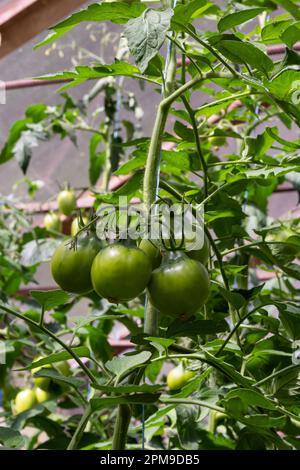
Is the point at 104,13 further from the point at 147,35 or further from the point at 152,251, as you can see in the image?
the point at 152,251

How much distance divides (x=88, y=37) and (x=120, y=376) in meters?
1.86

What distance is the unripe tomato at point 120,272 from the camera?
2.27 feet

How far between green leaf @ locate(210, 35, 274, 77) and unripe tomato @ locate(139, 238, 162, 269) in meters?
0.21

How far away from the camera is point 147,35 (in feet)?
2.23

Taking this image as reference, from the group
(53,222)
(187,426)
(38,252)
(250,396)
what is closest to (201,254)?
(250,396)

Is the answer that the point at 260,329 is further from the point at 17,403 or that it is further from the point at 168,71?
the point at 17,403

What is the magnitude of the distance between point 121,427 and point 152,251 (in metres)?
0.20

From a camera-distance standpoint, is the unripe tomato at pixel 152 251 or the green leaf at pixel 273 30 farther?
the green leaf at pixel 273 30

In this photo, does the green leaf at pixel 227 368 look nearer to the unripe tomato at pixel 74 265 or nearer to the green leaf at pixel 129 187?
the unripe tomato at pixel 74 265

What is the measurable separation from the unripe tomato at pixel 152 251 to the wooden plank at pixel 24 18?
111cm

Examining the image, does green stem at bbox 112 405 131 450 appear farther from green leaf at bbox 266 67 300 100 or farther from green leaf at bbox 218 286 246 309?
green leaf at bbox 266 67 300 100

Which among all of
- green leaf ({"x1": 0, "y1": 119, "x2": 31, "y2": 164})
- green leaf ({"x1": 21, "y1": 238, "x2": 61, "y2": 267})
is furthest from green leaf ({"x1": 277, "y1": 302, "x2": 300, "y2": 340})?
green leaf ({"x1": 0, "y1": 119, "x2": 31, "y2": 164})

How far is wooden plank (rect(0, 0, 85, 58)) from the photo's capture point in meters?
1.71

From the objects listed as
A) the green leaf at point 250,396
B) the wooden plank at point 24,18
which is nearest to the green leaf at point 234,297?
the green leaf at point 250,396
